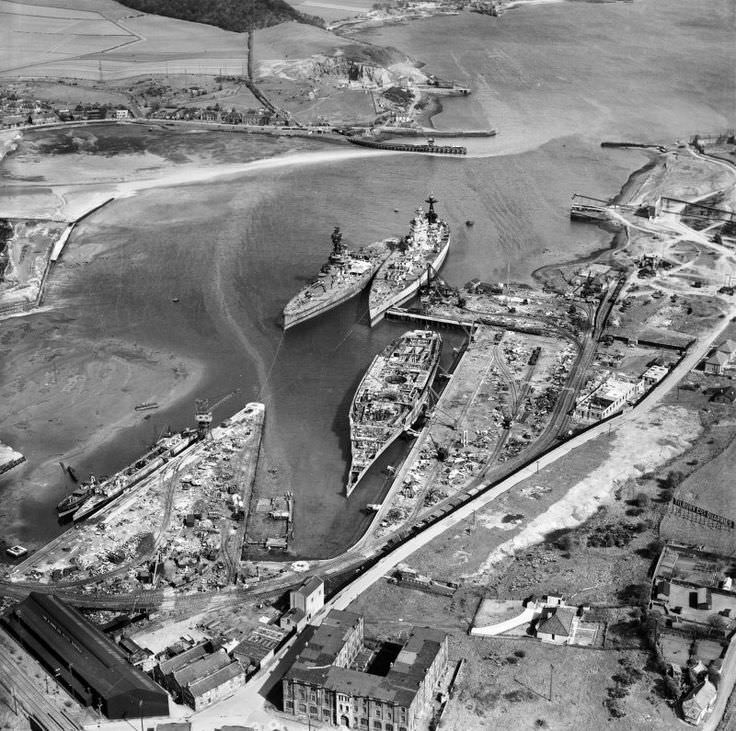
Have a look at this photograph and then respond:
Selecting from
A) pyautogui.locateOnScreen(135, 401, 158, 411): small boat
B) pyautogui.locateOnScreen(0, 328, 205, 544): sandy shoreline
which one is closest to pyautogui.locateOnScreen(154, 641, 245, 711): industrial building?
pyautogui.locateOnScreen(0, 328, 205, 544): sandy shoreline

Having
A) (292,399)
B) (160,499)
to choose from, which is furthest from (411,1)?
(160,499)

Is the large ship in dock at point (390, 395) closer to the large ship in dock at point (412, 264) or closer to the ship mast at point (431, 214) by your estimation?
the large ship in dock at point (412, 264)

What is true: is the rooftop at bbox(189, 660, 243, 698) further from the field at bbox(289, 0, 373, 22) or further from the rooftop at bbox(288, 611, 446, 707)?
the field at bbox(289, 0, 373, 22)

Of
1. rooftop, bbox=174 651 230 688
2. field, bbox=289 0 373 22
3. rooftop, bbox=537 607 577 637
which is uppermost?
rooftop, bbox=537 607 577 637

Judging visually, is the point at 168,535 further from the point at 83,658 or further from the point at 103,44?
the point at 103,44

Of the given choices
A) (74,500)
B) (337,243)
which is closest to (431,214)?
(337,243)

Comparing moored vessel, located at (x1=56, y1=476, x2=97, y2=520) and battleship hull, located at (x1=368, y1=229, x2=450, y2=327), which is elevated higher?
moored vessel, located at (x1=56, y1=476, x2=97, y2=520)

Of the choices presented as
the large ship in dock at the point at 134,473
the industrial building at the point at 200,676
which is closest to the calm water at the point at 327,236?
the large ship in dock at the point at 134,473

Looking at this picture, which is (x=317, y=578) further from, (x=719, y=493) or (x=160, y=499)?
(x=719, y=493)
